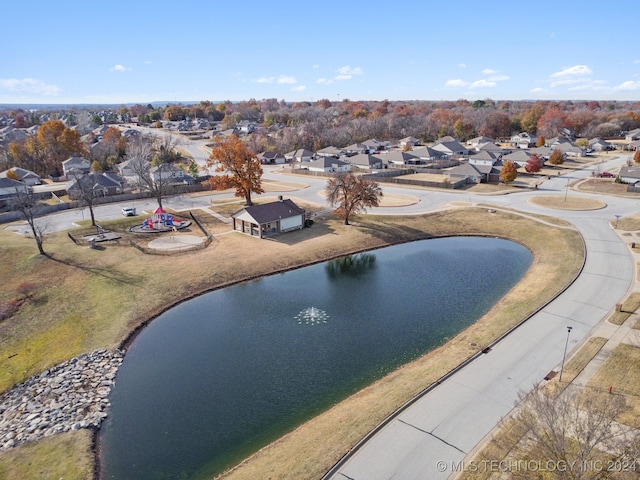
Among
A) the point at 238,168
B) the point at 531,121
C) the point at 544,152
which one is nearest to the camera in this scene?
the point at 238,168

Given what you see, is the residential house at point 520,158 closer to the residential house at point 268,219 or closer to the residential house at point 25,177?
the residential house at point 268,219

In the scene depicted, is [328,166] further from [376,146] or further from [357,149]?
[376,146]

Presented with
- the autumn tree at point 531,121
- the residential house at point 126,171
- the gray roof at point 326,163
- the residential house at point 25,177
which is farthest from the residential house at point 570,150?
the residential house at point 25,177

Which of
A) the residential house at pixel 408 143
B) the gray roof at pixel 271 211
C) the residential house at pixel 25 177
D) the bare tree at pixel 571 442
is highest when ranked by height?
the residential house at pixel 408 143

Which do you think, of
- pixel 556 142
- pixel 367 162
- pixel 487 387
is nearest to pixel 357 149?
pixel 367 162

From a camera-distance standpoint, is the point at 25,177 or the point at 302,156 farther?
the point at 302,156
